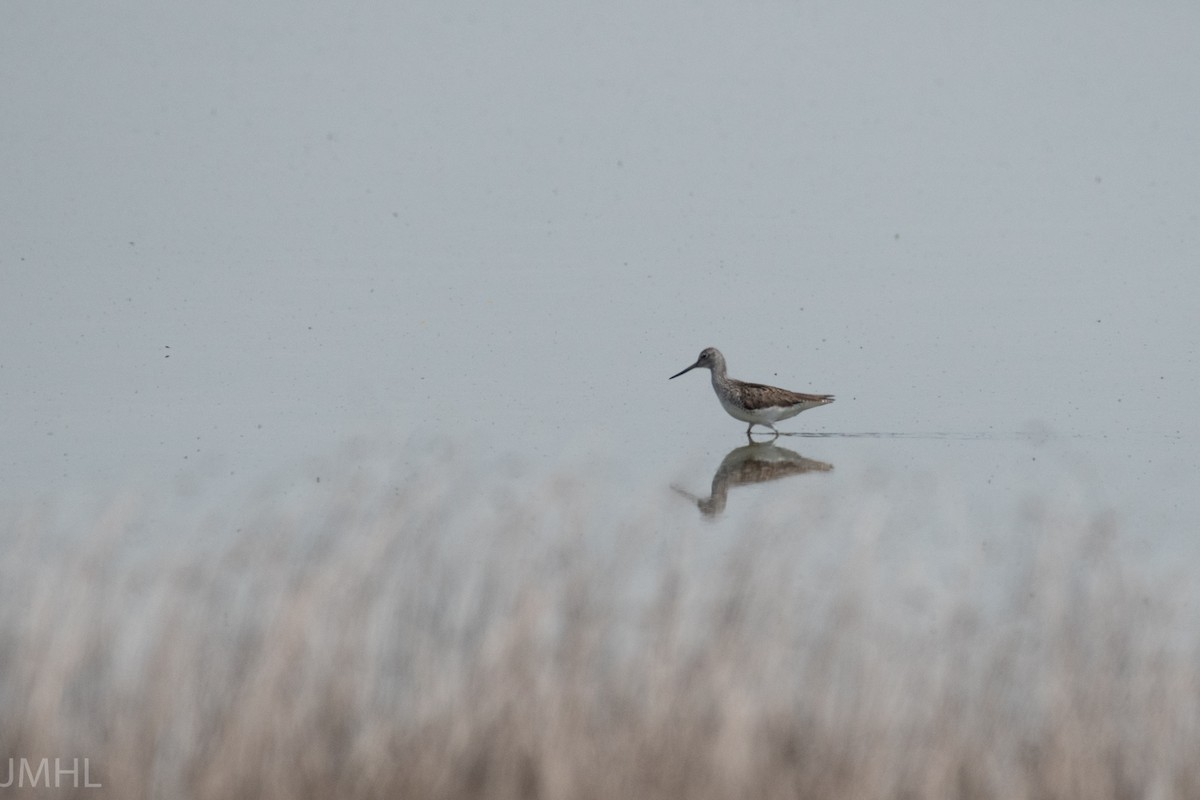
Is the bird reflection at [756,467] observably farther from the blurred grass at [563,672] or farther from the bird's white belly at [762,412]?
the blurred grass at [563,672]

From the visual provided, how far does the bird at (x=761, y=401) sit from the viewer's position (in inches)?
582

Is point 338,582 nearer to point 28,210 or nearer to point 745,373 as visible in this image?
point 745,373

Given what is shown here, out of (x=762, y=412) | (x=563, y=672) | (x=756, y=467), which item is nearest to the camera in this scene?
(x=563, y=672)

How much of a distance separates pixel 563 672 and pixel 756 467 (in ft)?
24.9

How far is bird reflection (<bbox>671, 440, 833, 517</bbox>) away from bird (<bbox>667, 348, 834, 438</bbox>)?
267 mm

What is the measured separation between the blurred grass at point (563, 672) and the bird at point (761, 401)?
25.6 ft

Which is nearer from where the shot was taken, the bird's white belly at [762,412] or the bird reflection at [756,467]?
the bird reflection at [756,467]

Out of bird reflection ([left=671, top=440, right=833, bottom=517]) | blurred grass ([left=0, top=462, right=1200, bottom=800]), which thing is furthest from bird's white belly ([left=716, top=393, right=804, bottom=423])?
blurred grass ([left=0, top=462, right=1200, bottom=800])

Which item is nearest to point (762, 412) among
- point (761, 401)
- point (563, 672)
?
point (761, 401)

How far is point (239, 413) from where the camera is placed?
14.2m

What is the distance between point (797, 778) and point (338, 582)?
1.68 m

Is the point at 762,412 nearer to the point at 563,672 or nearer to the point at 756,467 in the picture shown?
the point at 756,467

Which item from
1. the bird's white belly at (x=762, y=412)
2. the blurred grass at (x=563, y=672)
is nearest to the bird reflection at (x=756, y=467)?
the bird's white belly at (x=762, y=412)

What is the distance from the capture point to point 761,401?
14766 millimetres
